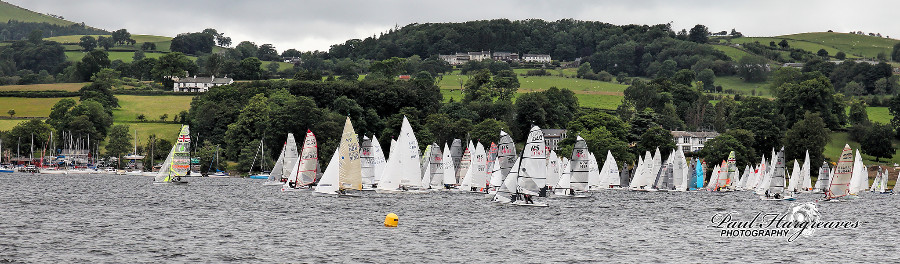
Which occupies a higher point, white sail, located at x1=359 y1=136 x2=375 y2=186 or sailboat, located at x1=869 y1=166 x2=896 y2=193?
white sail, located at x1=359 y1=136 x2=375 y2=186

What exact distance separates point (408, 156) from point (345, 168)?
9460 millimetres

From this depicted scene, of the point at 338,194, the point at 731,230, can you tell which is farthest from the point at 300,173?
the point at 731,230

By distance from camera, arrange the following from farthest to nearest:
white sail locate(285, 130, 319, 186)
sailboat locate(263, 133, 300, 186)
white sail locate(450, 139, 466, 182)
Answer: white sail locate(450, 139, 466, 182) < sailboat locate(263, 133, 300, 186) < white sail locate(285, 130, 319, 186)

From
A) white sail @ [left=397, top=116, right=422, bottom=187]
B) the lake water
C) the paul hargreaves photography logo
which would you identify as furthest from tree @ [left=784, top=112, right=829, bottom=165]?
white sail @ [left=397, top=116, right=422, bottom=187]

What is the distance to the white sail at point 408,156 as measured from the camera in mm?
80000

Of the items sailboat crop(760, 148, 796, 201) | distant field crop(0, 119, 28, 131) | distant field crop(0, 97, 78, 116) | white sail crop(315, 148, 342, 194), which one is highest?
distant field crop(0, 97, 78, 116)

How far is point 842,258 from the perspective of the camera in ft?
147

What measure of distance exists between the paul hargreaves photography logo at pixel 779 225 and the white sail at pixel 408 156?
83.5 ft

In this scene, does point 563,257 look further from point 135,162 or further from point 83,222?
point 135,162

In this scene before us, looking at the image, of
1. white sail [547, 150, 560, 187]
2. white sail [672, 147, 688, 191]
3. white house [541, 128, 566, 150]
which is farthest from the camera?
white house [541, 128, 566, 150]

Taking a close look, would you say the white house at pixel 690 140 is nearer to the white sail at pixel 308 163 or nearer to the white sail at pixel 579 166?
the white sail at pixel 579 166

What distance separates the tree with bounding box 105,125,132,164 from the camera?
5782 inches

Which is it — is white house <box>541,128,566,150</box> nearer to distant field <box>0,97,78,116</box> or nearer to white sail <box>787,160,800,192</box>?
white sail <box>787,160,800,192</box>

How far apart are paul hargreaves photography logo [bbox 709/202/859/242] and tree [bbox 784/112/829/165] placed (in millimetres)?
87372
